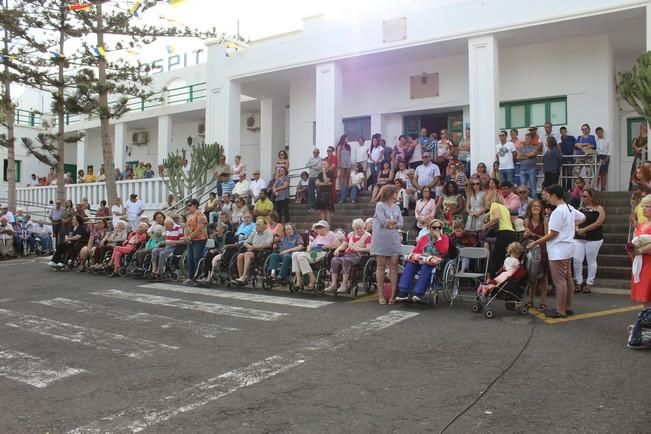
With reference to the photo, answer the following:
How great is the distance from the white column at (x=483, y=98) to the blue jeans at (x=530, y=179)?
1040 mm

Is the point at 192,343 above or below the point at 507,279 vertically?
below

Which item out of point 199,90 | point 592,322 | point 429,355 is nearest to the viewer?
point 429,355

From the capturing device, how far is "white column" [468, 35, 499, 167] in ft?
46.4

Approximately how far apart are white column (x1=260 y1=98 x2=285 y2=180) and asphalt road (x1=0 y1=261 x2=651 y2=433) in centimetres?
1324

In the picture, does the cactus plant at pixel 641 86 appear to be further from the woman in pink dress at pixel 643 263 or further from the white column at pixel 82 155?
the white column at pixel 82 155

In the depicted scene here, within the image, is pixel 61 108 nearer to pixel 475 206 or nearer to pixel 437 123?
pixel 437 123

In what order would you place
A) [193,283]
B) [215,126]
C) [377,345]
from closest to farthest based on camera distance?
[377,345]
[193,283]
[215,126]

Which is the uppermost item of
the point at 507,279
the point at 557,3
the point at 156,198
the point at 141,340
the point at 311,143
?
the point at 557,3

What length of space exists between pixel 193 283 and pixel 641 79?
9306 millimetres

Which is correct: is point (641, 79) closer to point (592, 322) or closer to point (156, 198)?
point (592, 322)

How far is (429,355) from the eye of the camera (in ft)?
18.4

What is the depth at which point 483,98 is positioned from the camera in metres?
14.3

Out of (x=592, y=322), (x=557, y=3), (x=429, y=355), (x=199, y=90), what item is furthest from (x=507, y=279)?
(x=199, y=90)

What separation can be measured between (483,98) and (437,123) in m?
3.41
